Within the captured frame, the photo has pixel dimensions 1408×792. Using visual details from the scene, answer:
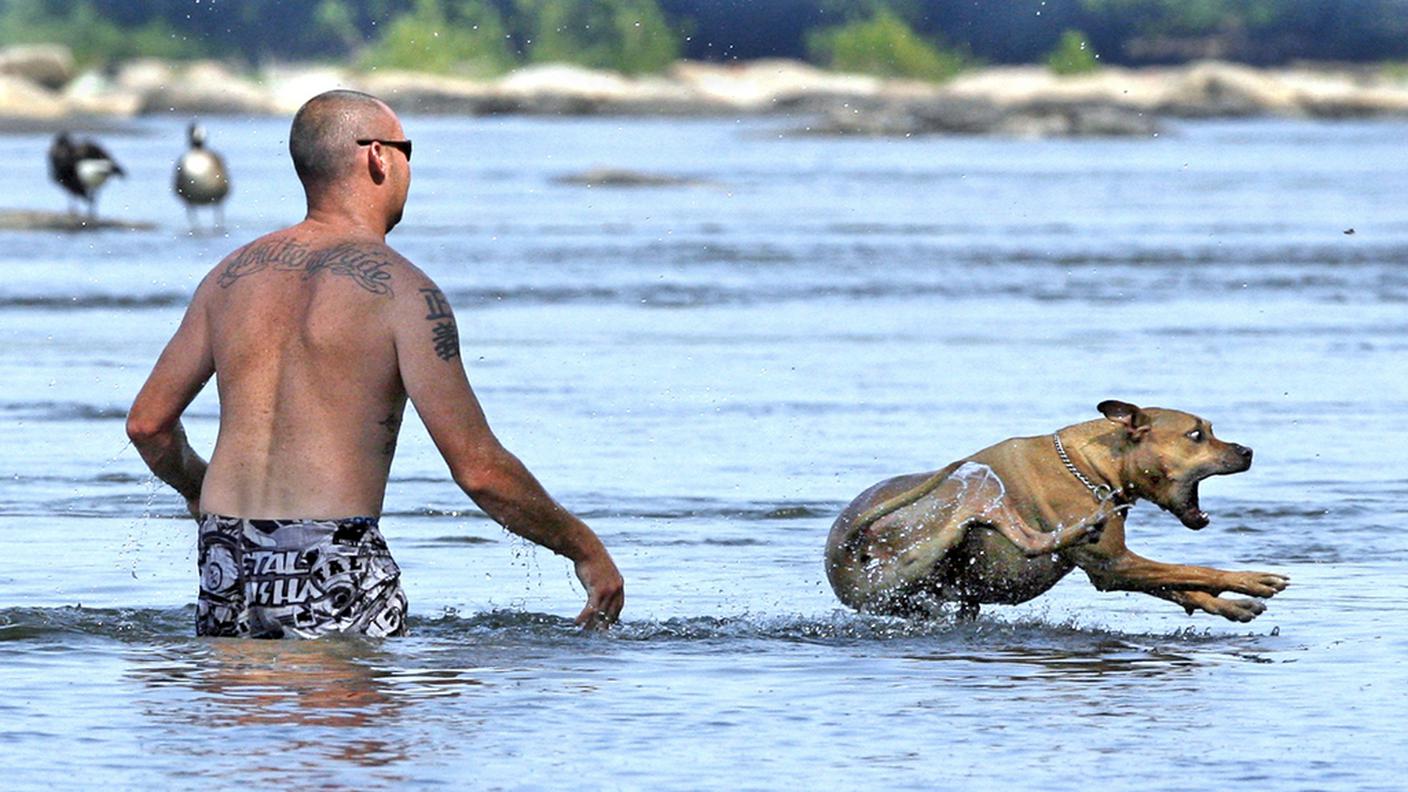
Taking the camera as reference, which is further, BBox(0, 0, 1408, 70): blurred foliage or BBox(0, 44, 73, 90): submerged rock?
BBox(0, 0, 1408, 70): blurred foliage

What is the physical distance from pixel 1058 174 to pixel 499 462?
48.2m

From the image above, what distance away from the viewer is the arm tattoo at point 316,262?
755 centimetres

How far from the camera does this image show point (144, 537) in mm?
11602

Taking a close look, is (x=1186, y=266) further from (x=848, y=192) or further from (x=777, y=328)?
(x=848, y=192)

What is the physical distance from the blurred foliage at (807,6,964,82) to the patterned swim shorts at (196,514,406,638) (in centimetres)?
12590

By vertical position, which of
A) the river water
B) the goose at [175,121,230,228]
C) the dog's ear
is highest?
the goose at [175,121,230,228]

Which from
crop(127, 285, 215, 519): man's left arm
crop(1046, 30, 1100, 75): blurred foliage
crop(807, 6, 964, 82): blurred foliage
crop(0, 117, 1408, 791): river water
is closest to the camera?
crop(0, 117, 1408, 791): river water

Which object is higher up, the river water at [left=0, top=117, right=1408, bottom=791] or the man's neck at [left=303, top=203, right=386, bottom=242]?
the man's neck at [left=303, top=203, right=386, bottom=242]

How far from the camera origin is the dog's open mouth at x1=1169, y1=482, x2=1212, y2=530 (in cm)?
943

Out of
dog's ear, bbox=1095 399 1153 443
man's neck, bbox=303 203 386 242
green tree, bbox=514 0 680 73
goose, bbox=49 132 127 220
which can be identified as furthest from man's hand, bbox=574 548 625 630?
green tree, bbox=514 0 680 73

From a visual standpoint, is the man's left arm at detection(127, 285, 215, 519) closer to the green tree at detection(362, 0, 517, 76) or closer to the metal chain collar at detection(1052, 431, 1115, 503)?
the metal chain collar at detection(1052, 431, 1115, 503)

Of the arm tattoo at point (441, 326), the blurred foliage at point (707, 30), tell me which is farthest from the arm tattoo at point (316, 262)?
the blurred foliage at point (707, 30)

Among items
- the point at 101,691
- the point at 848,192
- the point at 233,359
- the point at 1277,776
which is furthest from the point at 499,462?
the point at 848,192

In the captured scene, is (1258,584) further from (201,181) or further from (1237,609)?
(201,181)
